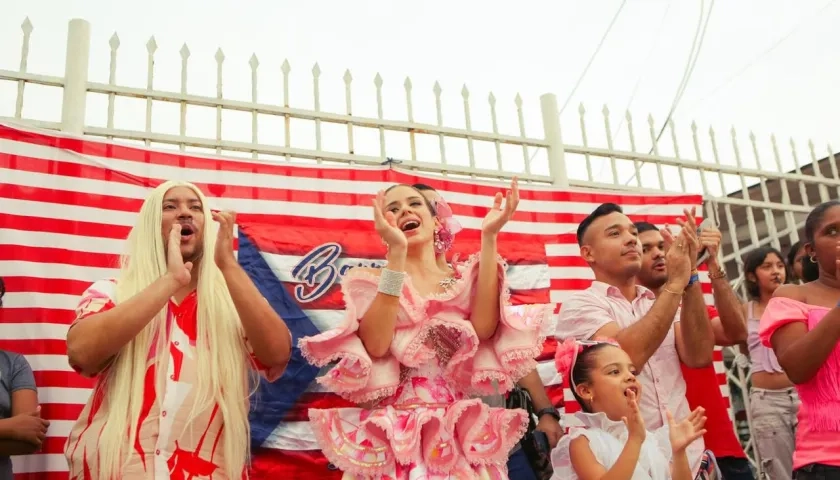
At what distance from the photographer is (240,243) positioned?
12.0ft

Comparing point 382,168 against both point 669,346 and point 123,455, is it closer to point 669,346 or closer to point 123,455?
point 669,346

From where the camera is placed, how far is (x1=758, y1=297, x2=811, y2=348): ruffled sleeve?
8.78 ft

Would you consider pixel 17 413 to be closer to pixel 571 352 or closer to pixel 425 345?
pixel 425 345

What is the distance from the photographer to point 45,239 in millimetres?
3363

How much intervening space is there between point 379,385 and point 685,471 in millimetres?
1027

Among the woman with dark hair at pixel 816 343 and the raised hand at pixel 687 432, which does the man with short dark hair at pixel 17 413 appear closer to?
the raised hand at pixel 687 432

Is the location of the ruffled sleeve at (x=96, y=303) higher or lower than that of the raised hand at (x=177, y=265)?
lower

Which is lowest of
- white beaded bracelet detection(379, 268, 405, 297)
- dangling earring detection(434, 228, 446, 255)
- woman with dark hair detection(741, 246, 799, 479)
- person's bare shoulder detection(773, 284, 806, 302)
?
woman with dark hair detection(741, 246, 799, 479)

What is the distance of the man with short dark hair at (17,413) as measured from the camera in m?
2.63

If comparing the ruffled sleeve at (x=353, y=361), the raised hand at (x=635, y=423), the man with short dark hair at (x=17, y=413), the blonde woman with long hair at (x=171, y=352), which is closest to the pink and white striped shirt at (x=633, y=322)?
the raised hand at (x=635, y=423)

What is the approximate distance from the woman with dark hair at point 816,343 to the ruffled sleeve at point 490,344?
35.0 inches

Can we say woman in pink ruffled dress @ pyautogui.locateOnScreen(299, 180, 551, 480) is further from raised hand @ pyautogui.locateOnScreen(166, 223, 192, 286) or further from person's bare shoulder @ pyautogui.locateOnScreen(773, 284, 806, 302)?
person's bare shoulder @ pyautogui.locateOnScreen(773, 284, 806, 302)

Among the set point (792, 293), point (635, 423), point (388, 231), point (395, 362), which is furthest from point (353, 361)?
point (792, 293)

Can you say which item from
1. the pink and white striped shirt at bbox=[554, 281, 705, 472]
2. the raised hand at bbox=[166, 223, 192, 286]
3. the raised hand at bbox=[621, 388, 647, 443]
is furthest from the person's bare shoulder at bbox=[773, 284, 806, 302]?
the raised hand at bbox=[166, 223, 192, 286]
